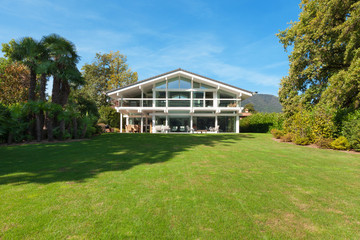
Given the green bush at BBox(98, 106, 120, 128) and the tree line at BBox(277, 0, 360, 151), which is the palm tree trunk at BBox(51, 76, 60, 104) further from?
the tree line at BBox(277, 0, 360, 151)

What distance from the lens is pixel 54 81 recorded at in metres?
14.7

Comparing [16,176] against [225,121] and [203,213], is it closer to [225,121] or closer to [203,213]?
[203,213]

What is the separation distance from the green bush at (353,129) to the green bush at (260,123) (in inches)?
480

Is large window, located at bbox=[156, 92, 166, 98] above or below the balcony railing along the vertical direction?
above

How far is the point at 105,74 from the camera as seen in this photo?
37594mm

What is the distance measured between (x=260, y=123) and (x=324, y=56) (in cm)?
1253

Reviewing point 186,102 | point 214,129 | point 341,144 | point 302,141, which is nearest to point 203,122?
point 214,129

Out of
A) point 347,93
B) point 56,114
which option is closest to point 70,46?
point 56,114

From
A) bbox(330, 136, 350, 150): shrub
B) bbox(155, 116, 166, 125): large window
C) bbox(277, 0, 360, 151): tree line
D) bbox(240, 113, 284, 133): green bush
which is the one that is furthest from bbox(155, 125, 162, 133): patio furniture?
bbox(330, 136, 350, 150): shrub

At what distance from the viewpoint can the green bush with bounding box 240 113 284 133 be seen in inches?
961

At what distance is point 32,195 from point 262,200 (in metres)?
4.32

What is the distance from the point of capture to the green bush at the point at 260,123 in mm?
24406

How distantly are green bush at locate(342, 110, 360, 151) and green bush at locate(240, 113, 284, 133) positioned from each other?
40.0ft

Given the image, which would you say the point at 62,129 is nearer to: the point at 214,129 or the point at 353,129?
the point at 214,129
